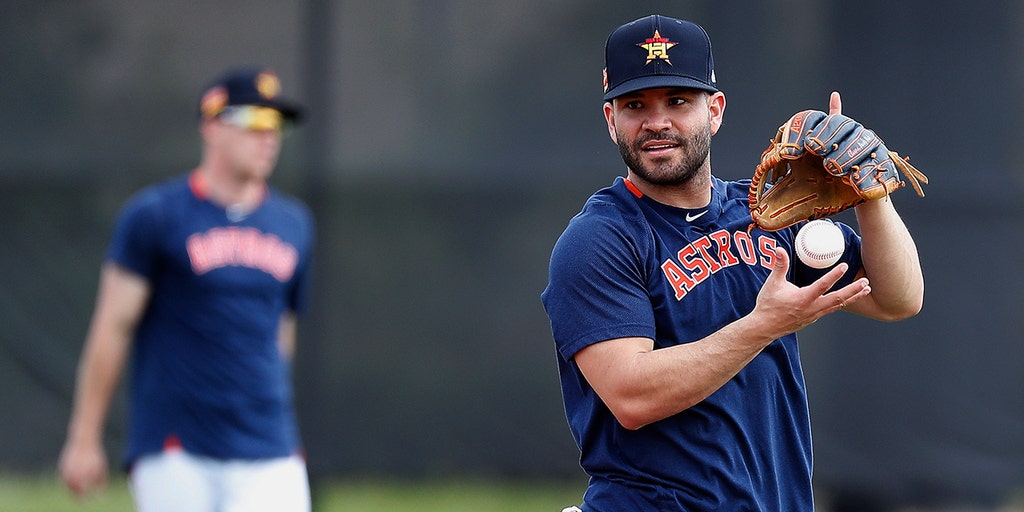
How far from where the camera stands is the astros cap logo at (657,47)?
10.1ft

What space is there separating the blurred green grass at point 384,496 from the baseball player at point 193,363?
170 cm

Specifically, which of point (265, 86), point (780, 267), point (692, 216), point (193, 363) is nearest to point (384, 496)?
point (193, 363)

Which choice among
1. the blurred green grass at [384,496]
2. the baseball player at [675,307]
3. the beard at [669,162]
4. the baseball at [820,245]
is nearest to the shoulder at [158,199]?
the blurred green grass at [384,496]

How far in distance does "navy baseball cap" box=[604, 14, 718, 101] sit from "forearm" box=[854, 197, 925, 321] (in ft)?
1.65

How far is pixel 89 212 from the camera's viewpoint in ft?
21.0

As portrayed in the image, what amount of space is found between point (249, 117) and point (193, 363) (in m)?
1.02

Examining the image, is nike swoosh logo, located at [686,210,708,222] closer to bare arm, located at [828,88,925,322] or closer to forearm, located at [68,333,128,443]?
bare arm, located at [828,88,925,322]

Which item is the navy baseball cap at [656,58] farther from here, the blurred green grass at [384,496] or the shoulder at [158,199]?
the blurred green grass at [384,496]

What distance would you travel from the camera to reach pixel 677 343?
300 centimetres

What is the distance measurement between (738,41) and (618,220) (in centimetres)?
372

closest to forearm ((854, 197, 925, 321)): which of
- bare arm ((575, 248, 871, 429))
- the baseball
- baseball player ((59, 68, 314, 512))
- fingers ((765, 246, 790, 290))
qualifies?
the baseball

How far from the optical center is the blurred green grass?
21.3ft

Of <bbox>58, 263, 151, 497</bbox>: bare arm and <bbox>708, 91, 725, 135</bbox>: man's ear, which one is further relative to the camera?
<bbox>58, 263, 151, 497</bbox>: bare arm

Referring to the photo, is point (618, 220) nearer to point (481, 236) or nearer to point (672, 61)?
point (672, 61)
